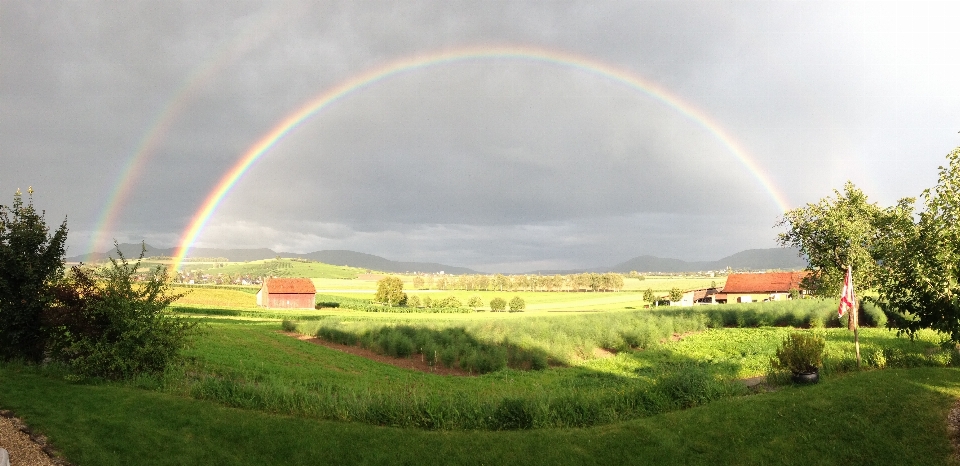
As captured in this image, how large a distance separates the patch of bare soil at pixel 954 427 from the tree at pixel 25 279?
33.4 metres

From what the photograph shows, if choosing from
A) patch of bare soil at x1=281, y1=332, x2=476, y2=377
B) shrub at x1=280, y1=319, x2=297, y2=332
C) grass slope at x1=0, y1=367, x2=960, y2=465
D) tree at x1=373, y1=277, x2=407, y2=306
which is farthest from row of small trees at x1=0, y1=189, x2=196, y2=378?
tree at x1=373, y1=277, x2=407, y2=306

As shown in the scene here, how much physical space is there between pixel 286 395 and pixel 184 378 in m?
6.92

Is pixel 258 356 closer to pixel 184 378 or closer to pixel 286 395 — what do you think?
pixel 184 378

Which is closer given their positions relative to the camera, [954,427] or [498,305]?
[954,427]

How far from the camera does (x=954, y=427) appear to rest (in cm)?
1291

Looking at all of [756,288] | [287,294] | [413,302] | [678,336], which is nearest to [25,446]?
[678,336]

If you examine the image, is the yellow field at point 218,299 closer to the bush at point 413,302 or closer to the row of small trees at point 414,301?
the row of small trees at point 414,301

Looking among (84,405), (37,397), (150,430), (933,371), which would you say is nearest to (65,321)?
(37,397)

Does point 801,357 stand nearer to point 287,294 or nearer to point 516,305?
point 516,305

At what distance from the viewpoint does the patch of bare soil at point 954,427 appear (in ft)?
39.1

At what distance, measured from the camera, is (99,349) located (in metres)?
20.9

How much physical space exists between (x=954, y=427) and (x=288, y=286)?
109632 mm

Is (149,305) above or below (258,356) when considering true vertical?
above

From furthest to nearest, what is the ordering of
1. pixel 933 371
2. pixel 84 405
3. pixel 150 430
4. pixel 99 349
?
pixel 99 349 → pixel 933 371 → pixel 84 405 → pixel 150 430
